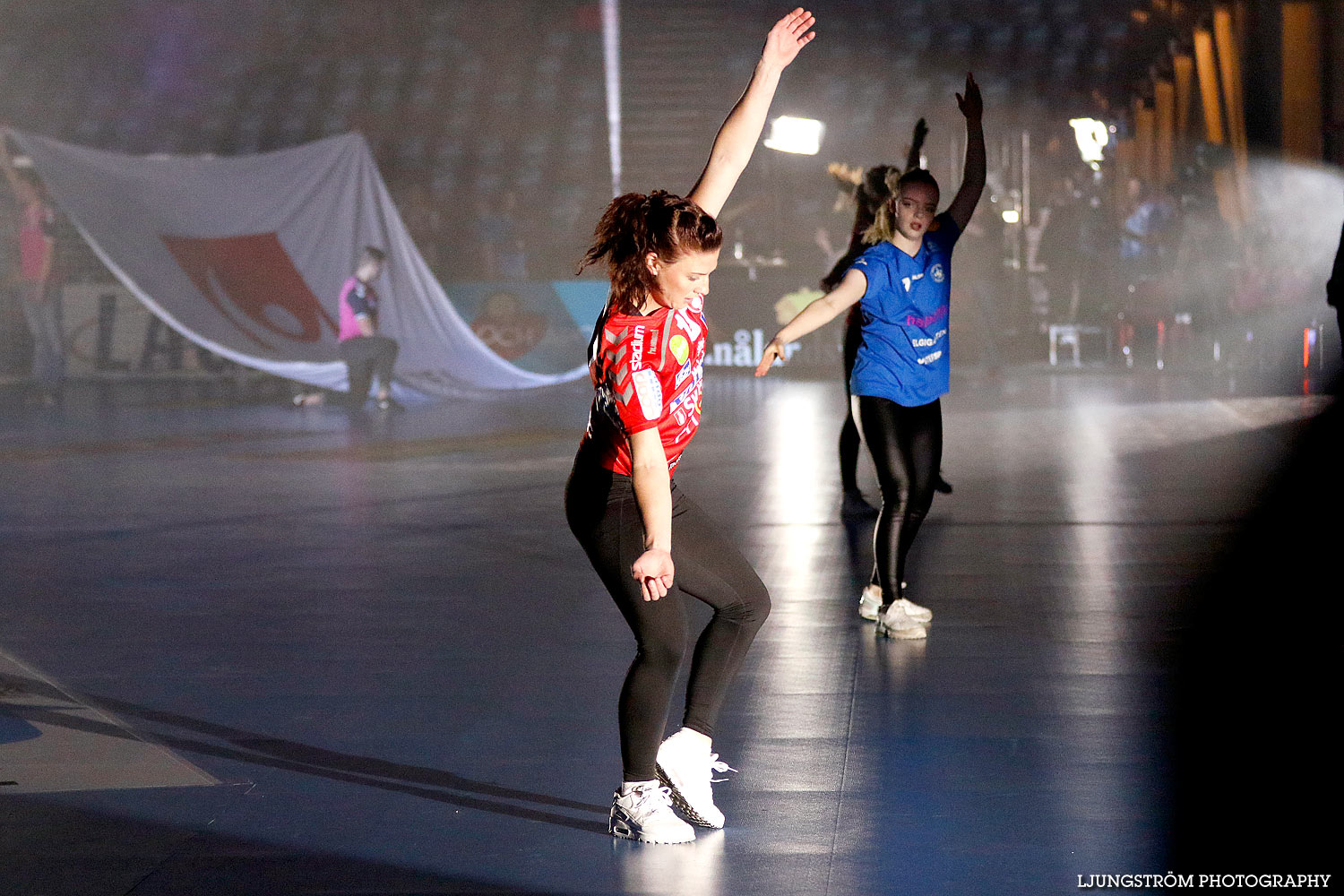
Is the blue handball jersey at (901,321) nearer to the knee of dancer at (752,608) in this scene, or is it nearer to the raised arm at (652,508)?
the knee of dancer at (752,608)

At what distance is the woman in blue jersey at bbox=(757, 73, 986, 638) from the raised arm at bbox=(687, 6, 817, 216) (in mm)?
1339

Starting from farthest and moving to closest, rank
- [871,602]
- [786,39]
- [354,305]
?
[354,305]
[871,602]
[786,39]

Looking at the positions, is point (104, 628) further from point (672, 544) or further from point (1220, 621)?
point (1220, 621)

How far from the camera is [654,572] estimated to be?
3068 millimetres

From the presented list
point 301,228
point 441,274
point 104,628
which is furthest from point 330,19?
point 104,628

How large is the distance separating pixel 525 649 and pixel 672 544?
1841 mm

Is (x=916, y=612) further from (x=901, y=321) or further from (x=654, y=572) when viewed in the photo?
(x=654, y=572)

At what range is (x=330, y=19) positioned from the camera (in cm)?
2627

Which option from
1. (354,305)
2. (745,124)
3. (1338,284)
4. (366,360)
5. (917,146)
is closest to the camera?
(745,124)

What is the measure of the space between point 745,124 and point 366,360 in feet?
37.0

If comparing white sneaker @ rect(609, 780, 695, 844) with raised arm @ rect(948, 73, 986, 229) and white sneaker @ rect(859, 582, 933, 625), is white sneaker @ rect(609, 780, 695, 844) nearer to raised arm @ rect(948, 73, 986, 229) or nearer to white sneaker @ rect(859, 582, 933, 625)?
white sneaker @ rect(859, 582, 933, 625)

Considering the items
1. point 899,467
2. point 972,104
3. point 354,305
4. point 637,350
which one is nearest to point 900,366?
point 899,467

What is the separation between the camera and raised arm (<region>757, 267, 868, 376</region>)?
4699 mm

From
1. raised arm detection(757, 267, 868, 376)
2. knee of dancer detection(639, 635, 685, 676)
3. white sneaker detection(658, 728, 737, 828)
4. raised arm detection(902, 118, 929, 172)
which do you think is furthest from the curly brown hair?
raised arm detection(902, 118, 929, 172)
